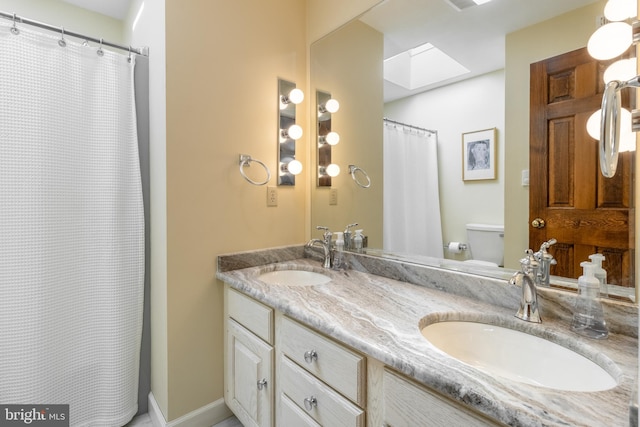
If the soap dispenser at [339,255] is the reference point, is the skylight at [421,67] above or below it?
above

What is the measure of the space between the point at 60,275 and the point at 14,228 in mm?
265

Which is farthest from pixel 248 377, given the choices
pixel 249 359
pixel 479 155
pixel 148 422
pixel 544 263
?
pixel 479 155

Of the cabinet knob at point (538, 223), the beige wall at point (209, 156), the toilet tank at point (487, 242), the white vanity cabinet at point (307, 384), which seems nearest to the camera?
the white vanity cabinet at point (307, 384)

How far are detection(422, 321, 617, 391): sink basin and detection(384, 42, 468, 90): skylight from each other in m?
0.96

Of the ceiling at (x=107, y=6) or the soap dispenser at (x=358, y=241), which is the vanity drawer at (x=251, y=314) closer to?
the soap dispenser at (x=358, y=241)

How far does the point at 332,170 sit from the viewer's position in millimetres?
1829

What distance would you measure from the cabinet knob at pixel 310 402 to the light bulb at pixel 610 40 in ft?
4.44

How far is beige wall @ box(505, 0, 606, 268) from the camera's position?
1026 millimetres

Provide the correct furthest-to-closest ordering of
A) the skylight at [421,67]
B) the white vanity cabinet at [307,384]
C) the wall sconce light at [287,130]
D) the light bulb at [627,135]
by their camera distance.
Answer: the wall sconce light at [287,130], the skylight at [421,67], the light bulb at [627,135], the white vanity cabinet at [307,384]

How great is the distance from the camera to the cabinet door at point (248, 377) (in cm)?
125

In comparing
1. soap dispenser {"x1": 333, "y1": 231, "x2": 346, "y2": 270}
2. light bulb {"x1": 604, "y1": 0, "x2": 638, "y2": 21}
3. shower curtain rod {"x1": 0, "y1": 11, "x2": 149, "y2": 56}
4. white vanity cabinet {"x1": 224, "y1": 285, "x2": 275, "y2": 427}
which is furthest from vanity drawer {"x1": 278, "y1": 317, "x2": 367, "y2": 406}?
shower curtain rod {"x1": 0, "y1": 11, "x2": 149, "y2": 56}

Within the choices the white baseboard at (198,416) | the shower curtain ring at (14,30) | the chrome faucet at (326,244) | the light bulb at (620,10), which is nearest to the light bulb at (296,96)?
the chrome faucet at (326,244)

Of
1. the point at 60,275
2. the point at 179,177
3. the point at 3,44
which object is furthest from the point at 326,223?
the point at 3,44

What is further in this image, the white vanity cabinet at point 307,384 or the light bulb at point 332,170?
the light bulb at point 332,170
